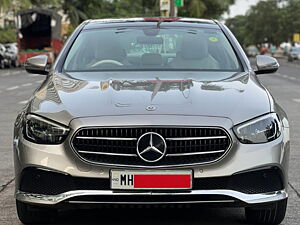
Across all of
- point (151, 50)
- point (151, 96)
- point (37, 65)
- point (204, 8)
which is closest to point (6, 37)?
point (204, 8)

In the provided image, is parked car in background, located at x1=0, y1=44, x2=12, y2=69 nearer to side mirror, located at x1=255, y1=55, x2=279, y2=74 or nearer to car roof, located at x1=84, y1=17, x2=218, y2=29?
car roof, located at x1=84, y1=17, x2=218, y2=29

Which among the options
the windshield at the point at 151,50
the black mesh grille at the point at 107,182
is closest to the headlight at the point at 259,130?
the black mesh grille at the point at 107,182

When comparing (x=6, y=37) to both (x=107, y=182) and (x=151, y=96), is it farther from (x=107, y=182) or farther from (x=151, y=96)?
(x=107, y=182)

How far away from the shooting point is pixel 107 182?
4.91 m

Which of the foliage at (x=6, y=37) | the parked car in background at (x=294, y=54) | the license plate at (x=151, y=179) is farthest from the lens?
the parked car in background at (x=294, y=54)

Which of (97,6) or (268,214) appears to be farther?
(97,6)

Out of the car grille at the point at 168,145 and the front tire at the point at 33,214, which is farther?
the front tire at the point at 33,214

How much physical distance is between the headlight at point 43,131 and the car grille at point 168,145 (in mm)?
94

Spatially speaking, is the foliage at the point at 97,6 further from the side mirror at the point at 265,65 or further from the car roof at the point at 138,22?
the side mirror at the point at 265,65

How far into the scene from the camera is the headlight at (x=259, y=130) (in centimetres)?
496

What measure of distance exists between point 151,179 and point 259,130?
746 millimetres

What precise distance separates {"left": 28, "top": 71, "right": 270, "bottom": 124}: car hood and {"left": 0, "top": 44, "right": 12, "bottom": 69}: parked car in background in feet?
129

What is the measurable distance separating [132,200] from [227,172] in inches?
23.5

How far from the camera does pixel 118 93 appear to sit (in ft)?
17.7
